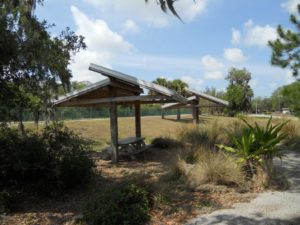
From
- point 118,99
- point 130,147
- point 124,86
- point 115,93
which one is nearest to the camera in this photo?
point 118,99

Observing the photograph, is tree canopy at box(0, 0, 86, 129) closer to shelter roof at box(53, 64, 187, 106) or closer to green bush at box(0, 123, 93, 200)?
green bush at box(0, 123, 93, 200)

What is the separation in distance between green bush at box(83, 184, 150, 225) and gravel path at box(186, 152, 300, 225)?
0.87m

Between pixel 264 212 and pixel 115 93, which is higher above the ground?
pixel 115 93

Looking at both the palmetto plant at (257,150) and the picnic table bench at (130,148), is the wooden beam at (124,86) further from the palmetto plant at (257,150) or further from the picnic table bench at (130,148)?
the palmetto plant at (257,150)

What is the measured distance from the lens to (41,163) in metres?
7.95

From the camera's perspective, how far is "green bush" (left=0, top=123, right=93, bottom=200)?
7.82 metres

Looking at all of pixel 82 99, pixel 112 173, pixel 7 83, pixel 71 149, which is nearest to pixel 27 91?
pixel 7 83

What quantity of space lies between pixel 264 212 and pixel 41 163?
15.1ft

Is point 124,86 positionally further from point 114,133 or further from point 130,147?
point 130,147

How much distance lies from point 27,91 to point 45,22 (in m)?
2.04

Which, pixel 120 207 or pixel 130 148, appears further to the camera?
pixel 130 148

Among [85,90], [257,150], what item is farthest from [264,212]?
[85,90]

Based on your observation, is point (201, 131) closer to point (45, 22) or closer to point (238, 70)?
point (45, 22)

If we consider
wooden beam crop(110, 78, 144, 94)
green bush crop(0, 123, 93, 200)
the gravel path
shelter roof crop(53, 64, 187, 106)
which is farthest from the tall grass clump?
wooden beam crop(110, 78, 144, 94)
